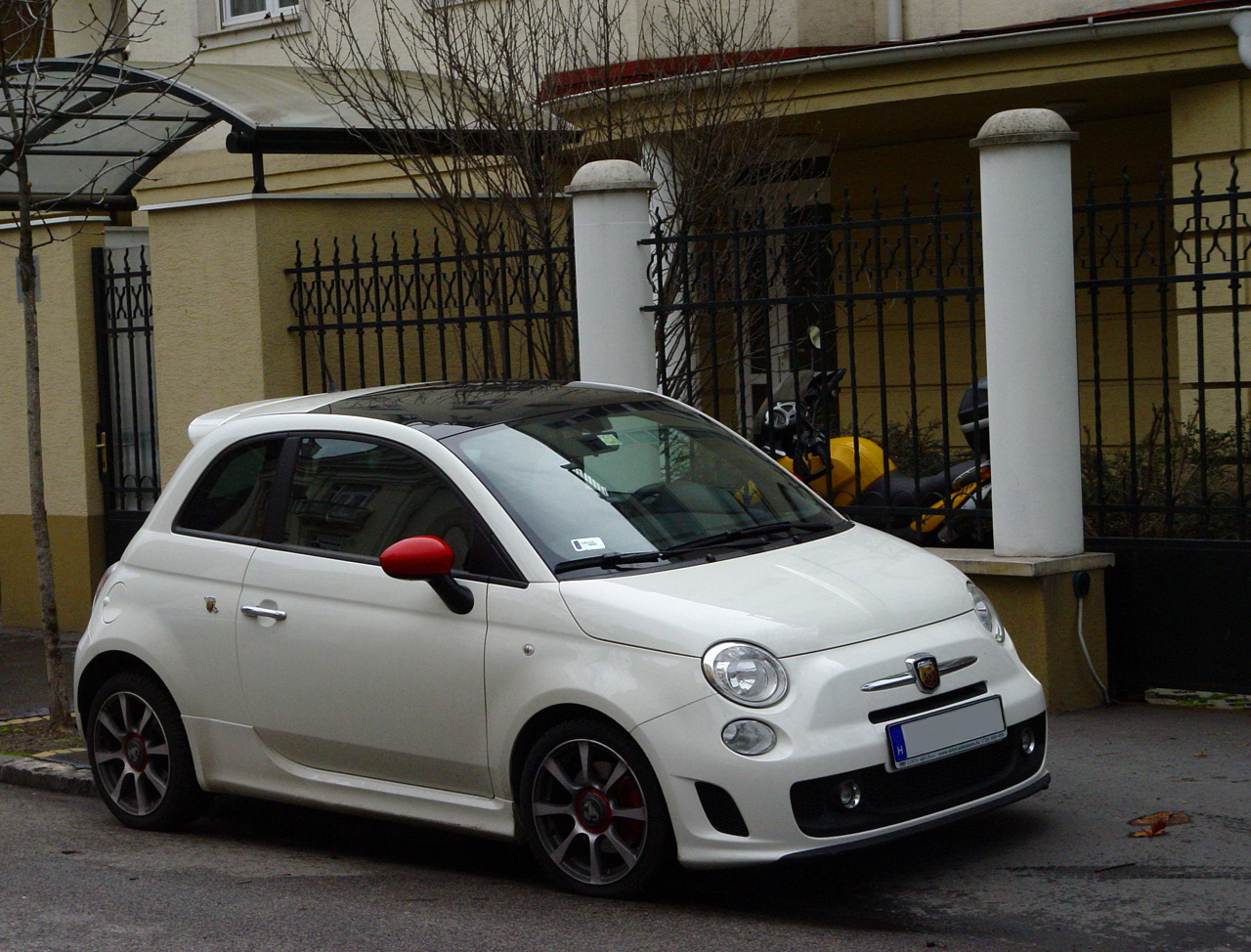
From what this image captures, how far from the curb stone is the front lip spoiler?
379cm

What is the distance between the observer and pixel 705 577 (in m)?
5.44

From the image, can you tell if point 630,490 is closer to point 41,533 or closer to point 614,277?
point 614,277

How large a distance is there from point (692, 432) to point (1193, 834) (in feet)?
7.52

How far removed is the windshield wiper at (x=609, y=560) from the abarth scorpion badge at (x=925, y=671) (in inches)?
35.8

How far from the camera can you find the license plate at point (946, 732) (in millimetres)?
5137

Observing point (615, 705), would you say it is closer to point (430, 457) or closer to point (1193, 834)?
point (430, 457)

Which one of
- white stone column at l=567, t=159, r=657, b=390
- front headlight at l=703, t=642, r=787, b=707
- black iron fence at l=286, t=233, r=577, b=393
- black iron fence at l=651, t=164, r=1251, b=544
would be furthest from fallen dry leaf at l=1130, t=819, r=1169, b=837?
black iron fence at l=286, t=233, r=577, b=393

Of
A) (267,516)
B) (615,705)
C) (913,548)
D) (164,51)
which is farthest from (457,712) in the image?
(164,51)

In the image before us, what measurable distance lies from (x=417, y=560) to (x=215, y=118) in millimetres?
6689

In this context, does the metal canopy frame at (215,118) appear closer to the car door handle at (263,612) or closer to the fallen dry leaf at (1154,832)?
the car door handle at (263,612)

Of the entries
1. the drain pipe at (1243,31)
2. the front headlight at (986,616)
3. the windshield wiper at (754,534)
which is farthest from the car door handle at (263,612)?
the drain pipe at (1243,31)

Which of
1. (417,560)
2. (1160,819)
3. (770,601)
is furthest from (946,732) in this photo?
(417,560)

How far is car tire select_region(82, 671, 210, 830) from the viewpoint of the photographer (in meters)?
6.52

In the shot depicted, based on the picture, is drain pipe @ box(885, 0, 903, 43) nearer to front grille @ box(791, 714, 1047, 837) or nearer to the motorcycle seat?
the motorcycle seat
